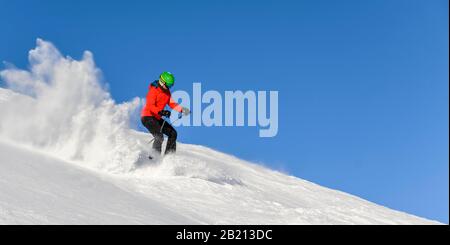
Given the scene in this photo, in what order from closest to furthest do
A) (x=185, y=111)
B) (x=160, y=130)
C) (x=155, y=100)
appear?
(x=160, y=130), (x=155, y=100), (x=185, y=111)

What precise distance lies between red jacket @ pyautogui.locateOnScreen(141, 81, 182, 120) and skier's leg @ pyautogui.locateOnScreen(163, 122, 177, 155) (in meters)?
0.28

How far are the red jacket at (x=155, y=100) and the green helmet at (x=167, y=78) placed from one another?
0.18m

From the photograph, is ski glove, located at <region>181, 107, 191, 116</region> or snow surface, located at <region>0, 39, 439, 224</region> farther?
ski glove, located at <region>181, 107, 191, 116</region>

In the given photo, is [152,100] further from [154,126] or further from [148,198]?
[148,198]

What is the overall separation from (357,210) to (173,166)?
371 cm

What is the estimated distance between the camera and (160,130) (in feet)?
40.9

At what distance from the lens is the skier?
1251 cm

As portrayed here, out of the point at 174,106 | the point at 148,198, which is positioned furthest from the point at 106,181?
→ the point at 174,106

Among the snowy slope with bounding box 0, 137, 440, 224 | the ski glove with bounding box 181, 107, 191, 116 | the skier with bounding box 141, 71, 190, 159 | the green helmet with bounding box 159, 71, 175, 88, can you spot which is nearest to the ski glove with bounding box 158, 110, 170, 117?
the skier with bounding box 141, 71, 190, 159

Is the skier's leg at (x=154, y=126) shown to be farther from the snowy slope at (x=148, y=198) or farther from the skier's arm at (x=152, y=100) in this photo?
the snowy slope at (x=148, y=198)

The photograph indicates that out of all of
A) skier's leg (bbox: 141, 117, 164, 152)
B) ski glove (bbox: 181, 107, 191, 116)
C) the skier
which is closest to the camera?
skier's leg (bbox: 141, 117, 164, 152)

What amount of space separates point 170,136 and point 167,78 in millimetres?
1206

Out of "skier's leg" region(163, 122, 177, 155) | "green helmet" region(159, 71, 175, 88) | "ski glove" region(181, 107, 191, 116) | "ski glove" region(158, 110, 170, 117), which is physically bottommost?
"skier's leg" region(163, 122, 177, 155)

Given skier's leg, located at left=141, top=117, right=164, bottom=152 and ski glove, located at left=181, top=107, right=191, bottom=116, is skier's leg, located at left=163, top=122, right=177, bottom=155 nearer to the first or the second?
skier's leg, located at left=141, top=117, right=164, bottom=152
